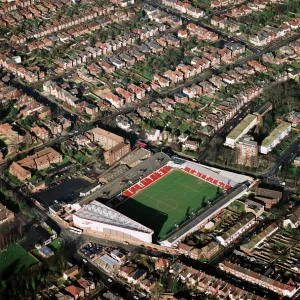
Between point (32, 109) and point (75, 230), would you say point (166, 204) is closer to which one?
point (75, 230)

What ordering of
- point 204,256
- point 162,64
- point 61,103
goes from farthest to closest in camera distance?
1. point 162,64
2. point 61,103
3. point 204,256

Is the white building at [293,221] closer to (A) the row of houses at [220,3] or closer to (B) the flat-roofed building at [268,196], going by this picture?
(B) the flat-roofed building at [268,196]

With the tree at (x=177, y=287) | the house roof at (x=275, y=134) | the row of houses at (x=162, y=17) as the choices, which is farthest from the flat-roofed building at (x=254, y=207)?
the row of houses at (x=162, y=17)

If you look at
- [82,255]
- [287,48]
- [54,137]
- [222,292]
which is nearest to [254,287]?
[222,292]

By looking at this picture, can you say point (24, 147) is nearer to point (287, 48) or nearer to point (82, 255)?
point (82, 255)

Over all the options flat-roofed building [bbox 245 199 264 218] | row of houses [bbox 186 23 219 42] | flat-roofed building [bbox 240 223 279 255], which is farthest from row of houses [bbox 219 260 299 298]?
row of houses [bbox 186 23 219 42]

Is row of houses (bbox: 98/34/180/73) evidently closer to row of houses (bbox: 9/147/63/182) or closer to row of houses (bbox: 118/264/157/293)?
row of houses (bbox: 9/147/63/182)
